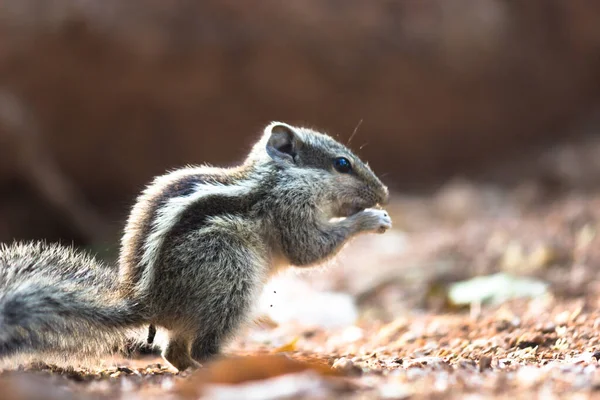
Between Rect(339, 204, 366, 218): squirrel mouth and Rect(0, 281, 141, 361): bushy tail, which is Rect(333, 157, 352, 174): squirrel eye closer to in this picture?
Rect(339, 204, 366, 218): squirrel mouth

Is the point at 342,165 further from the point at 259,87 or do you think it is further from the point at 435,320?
the point at 259,87

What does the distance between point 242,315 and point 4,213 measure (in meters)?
9.32

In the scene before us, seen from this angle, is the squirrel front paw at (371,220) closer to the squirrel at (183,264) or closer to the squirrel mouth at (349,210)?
the squirrel at (183,264)

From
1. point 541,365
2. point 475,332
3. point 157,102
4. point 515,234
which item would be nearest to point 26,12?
Result: point 157,102

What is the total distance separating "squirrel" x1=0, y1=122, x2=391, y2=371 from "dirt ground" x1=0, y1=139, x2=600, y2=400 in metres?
0.22

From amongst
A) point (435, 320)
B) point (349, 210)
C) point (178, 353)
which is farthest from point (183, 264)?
point (435, 320)

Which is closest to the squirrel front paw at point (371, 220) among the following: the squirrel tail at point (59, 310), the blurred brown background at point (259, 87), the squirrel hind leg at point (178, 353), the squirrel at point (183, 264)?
the squirrel at point (183, 264)

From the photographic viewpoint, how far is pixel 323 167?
555cm

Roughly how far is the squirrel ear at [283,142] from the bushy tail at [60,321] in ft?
5.60

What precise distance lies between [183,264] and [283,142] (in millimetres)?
1527

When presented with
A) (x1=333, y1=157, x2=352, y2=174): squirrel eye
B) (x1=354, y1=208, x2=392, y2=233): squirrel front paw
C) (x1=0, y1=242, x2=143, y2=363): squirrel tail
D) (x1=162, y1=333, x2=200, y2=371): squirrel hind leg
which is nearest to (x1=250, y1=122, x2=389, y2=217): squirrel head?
(x1=333, y1=157, x2=352, y2=174): squirrel eye

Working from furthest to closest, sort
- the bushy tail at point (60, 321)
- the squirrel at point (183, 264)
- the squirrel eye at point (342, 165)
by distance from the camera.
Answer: the squirrel eye at point (342, 165) → the squirrel at point (183, 264) → the bushy tail at point (60, 321)

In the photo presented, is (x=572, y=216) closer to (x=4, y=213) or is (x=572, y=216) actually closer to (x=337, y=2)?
(x=337, y=2)

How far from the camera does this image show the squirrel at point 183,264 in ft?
13.1
